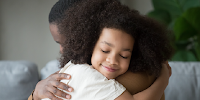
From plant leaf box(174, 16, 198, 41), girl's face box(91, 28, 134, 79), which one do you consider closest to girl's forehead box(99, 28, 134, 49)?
girl's face box(91, 28, 134, 79)

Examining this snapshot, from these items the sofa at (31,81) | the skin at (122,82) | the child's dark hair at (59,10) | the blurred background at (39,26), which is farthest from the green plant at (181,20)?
the skin at (122,82)

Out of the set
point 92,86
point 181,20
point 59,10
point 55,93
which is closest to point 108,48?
point 92,86

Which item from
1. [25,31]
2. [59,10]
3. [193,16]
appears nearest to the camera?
[59,10]

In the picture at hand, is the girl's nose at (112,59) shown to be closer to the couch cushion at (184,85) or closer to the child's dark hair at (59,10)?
the child's dark hair at (59,10)

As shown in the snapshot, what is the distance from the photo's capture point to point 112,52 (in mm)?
672

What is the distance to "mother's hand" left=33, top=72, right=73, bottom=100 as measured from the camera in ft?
2.34

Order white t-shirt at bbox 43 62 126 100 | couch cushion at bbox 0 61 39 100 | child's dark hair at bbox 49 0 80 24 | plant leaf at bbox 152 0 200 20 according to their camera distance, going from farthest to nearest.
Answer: plant leaf at bbox 152 0 200 20 < couch cushion at bbox 0 61 39 100 < child's dark hair at bbox 49 0 80 24 < white t-shirt at bbox 43 62 126 100

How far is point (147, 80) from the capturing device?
2.48 ft

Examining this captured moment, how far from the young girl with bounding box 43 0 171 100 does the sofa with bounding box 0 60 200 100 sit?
0.67 metres

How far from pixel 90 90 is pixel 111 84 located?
74 mm

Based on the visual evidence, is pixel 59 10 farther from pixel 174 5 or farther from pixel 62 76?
pixel 174 5

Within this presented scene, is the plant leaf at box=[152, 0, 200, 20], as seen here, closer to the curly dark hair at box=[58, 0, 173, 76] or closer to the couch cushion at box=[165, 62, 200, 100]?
the couch cushion at box=[165, 62, 200, 100]

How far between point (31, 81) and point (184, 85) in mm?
1113

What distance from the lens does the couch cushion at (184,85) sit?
1382mm
